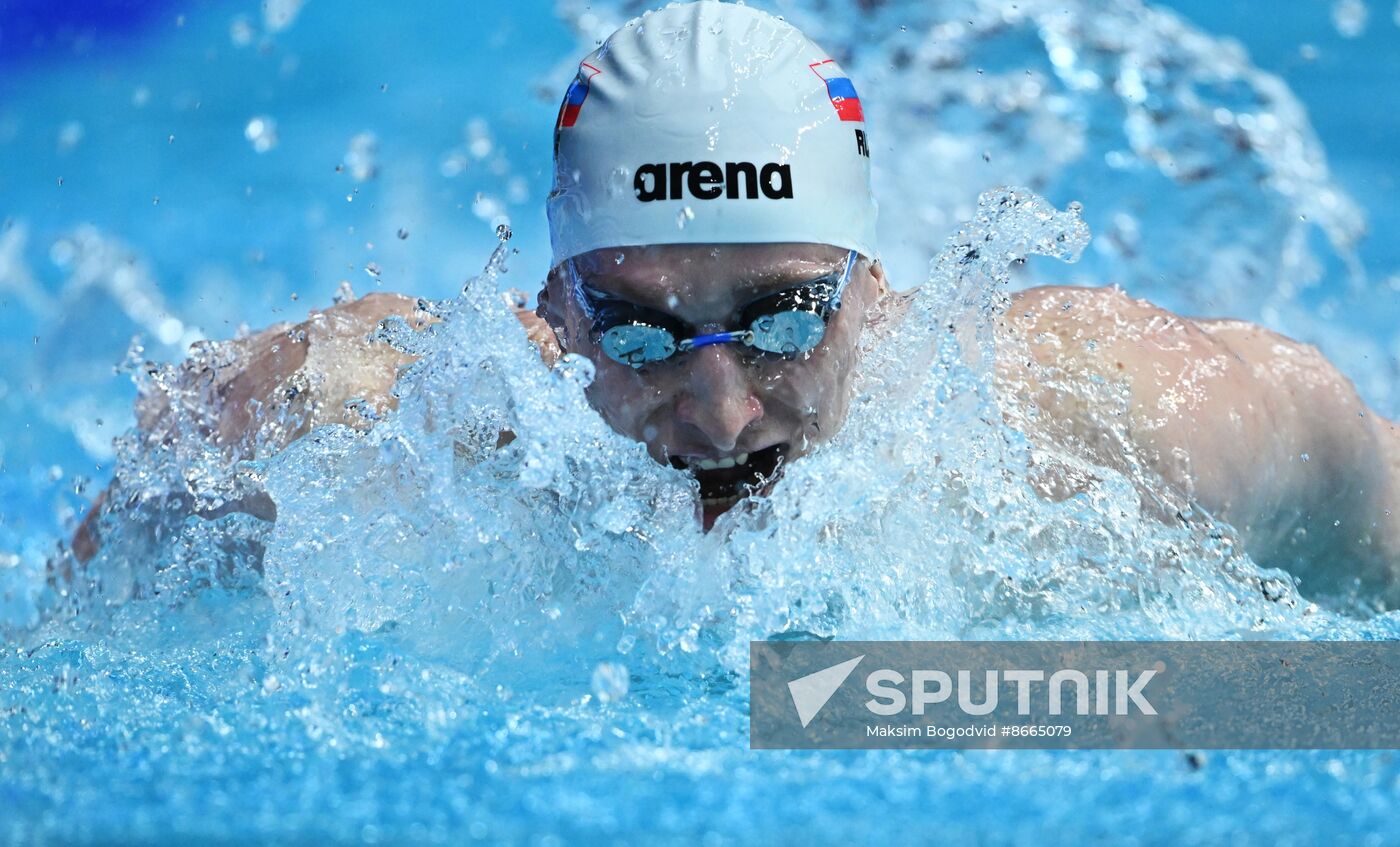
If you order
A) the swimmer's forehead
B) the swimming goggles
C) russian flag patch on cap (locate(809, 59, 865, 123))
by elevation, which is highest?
russian flag patch on cap (locate(809, 59, 865, 123))

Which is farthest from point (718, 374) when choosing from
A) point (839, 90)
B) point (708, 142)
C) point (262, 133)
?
point (262, 133)

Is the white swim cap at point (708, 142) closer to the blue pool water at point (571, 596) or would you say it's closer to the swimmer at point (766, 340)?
the swimmer at point (766, 340)

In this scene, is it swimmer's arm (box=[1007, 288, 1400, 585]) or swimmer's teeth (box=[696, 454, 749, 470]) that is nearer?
swimmer's teeth (box=[696, 454, 749, 470])

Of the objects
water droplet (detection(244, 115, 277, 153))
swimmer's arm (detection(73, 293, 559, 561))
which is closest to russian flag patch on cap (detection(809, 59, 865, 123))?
swimmer's arm (detection(73, 293, 559, 561))

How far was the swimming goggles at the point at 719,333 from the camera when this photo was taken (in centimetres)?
195

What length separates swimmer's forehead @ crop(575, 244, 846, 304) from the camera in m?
1.98

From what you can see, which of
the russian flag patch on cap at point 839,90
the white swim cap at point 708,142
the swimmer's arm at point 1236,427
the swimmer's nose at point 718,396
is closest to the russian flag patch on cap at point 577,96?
the white swim cap at point 708,142

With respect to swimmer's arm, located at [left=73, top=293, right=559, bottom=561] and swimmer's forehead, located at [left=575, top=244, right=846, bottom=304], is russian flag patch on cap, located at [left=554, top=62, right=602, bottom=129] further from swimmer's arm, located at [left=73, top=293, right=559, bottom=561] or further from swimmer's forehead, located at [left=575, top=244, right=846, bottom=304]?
swimmer's arm, located at [left=73, top=293, right=559, bottom=561]

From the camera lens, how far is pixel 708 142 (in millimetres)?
2027

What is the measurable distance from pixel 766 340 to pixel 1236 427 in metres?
0.93

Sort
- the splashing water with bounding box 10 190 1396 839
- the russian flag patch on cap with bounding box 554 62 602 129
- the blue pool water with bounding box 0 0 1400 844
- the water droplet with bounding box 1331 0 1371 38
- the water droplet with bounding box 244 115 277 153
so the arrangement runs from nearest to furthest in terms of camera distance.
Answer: the blue pool water with bounding box 0 0 1400 844 → the splashing water with bounding box 10 190 1396 839 → the russian flag patch on cap with bounding box 554 62 602 129 → the water droplet with bounding box 244 115 277 153 → the water droplet with bounding box 1331 0 1371 38

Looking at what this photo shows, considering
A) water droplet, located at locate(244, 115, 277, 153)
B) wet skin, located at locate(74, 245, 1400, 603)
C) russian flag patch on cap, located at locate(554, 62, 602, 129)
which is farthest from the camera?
water droplet, located at locate(244, 115, 277, 153)

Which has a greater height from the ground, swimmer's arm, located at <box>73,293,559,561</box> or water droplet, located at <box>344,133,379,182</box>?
water droplet, located at <box>344,133,379,182</box>

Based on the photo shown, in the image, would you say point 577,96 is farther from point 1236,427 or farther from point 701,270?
point 1236,427
